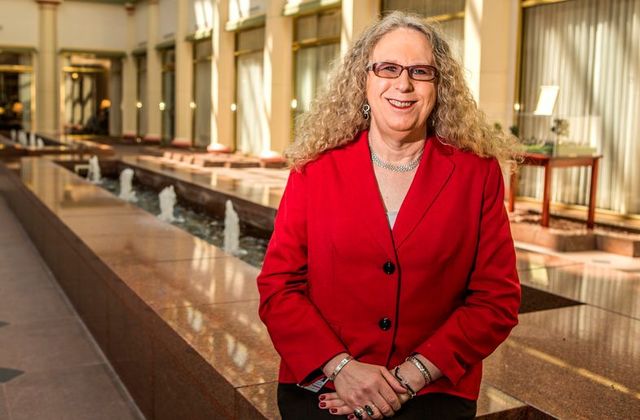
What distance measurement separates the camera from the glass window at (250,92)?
2094 centimetres

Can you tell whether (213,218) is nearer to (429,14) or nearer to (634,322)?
(429,14)

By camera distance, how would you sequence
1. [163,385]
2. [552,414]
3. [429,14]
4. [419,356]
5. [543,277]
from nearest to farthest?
[419,356] → [552,414] → [163,385] → [543,277] → [429,14]

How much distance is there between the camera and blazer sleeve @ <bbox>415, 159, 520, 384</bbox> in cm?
207

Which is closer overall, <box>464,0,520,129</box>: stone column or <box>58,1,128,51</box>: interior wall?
<box>464,0,520,129</box>: stone column

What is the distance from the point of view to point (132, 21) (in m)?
33.2

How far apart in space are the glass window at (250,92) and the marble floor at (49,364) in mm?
13931

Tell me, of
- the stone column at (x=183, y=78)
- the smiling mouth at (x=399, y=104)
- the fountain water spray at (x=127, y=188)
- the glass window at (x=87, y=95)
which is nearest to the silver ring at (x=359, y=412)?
the smiling mouth at (x=399, y=104)

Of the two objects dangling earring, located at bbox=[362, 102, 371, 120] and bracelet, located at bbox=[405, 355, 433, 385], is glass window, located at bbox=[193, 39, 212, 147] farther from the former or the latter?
bracelet, located at bbox=[405, 355, 433, 385]

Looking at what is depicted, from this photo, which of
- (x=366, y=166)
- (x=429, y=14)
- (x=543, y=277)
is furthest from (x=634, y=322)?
(x=429, y=14)

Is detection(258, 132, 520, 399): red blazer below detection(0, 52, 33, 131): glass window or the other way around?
below

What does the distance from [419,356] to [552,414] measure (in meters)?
1.00

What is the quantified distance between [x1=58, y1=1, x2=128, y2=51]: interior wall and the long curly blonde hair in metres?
32.6

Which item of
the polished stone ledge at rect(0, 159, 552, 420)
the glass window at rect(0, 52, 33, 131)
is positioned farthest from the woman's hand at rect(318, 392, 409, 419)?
the glass window at rect(0, 52, 33, 131)

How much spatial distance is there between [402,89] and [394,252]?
17.6 inches
